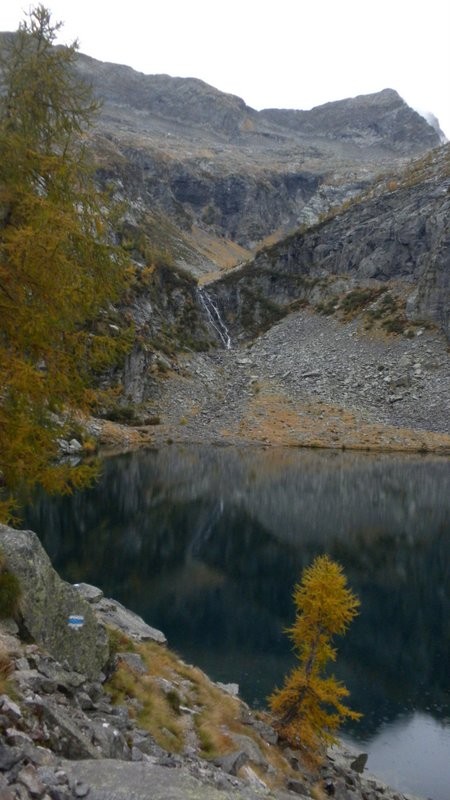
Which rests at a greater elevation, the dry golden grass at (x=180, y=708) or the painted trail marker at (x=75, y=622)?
the painted trail marker at (x=75, y=622)

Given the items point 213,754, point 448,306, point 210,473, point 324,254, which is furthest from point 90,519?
point 324,254

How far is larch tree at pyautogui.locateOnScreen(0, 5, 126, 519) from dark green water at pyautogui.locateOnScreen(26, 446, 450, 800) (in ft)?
44.7

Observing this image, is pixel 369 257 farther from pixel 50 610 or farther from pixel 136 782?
pixel 136 782

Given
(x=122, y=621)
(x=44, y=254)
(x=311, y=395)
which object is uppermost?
(x=44, y=254)

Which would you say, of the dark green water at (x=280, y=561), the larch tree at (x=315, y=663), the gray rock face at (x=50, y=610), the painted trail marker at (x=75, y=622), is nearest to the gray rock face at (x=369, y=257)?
the dark green water at (x=280, y=561)

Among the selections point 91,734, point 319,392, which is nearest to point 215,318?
point 319,392

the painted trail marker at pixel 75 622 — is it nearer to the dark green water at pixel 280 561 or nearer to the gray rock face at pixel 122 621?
the gray rock face at pixel 122 621

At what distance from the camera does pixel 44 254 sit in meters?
9.73

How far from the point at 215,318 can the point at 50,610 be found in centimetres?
11216

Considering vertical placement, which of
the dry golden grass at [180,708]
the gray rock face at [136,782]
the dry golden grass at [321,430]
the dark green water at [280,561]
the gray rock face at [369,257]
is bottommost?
the dark green water at [280,561]

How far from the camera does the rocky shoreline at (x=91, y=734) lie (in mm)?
5957

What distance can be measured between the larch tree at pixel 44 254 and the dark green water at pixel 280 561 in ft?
44.7

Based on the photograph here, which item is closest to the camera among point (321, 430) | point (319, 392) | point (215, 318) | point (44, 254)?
point (44, 254)

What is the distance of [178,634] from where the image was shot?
2577cm
